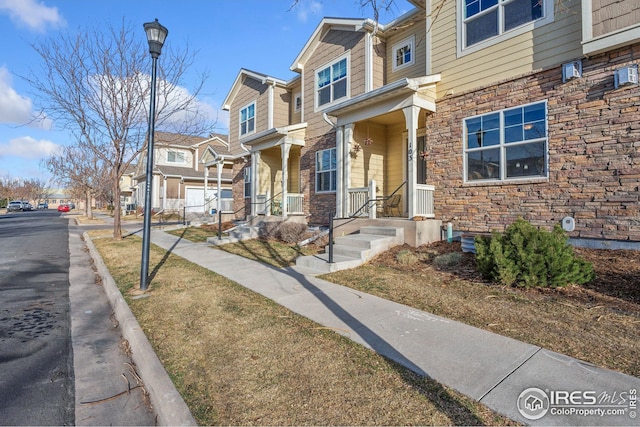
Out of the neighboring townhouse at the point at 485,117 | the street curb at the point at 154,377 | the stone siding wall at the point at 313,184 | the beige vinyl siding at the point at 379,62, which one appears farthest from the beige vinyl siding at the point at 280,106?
the street curb at the point at 154,377

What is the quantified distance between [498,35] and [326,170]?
6.70 metres

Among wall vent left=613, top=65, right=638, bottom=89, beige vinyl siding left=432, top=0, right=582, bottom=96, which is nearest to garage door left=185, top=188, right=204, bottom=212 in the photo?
beige vinyl siding left=432, top=0, right=582, bottom=96

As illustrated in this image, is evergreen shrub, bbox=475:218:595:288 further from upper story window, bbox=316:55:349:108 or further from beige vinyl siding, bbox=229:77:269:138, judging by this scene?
beige vinyl siding, bbox=229:77:269:138

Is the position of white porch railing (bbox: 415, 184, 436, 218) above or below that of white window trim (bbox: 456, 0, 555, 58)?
below

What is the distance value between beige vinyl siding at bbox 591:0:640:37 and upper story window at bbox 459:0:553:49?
3.04 ft

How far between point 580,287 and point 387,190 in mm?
7349

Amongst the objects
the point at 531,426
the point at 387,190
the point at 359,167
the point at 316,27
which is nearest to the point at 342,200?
the point at 359,167

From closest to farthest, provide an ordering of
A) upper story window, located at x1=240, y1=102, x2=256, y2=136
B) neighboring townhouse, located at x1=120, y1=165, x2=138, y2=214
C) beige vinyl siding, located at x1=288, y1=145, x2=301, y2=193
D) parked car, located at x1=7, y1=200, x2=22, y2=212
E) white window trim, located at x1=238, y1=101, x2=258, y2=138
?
beige vinyl siding, located at x1=288, y1=145, x2=301, y2=193 < white window trim, located at x1=238, y1=101, x2=258, y2=138 < upper story window, located at x1=240, y1=102, x2=256, y2=136 < neighboring townhouse, located at x1=120, y1=165, x2=138, y2=214 < parked car, located at x1=7, y1=200, x2=22, y2=212

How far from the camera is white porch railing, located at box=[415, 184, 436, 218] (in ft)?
28.4

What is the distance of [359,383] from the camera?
2.88m

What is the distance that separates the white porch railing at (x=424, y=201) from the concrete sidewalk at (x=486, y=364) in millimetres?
3975

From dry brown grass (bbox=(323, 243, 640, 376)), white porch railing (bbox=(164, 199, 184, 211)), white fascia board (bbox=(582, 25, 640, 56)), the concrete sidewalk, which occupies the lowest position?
the concrete sidewalk

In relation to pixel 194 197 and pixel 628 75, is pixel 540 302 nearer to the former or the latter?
pixel 628 75

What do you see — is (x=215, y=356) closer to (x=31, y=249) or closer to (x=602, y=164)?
(x=602, y=164)
